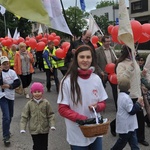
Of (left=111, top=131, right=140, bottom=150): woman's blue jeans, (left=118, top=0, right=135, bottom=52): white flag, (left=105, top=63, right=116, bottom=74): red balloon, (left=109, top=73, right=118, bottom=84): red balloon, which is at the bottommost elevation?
(left=111, top=131, right=140, bottom=150): woman's blue jeans

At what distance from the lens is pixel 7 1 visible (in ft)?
13.9

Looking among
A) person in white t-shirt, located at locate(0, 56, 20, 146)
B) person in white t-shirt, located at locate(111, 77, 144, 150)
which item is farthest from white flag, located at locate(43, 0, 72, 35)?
person in white t-shirt, located at locate(0, 56, 20, 146)

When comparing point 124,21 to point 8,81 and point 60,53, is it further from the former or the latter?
point 60,53

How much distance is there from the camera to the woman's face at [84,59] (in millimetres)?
3385

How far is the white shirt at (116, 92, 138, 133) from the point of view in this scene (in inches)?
177

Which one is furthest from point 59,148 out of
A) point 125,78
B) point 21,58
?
point 21,58

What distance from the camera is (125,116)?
4.54m

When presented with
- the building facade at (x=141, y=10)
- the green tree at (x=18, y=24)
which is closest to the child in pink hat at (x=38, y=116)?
the green tree at (x=18, y=24)

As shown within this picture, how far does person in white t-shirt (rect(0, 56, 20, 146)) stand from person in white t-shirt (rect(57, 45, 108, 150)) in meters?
2.51

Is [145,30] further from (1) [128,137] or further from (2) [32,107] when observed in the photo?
(2) [32,107]

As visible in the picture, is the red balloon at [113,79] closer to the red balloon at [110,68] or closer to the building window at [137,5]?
the red balloon at [110,68]

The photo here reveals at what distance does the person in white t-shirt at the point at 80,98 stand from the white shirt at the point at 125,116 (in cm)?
116

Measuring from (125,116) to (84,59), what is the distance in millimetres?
1473

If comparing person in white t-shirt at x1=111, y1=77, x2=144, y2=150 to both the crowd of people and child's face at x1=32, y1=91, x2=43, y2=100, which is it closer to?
the crowd of people
